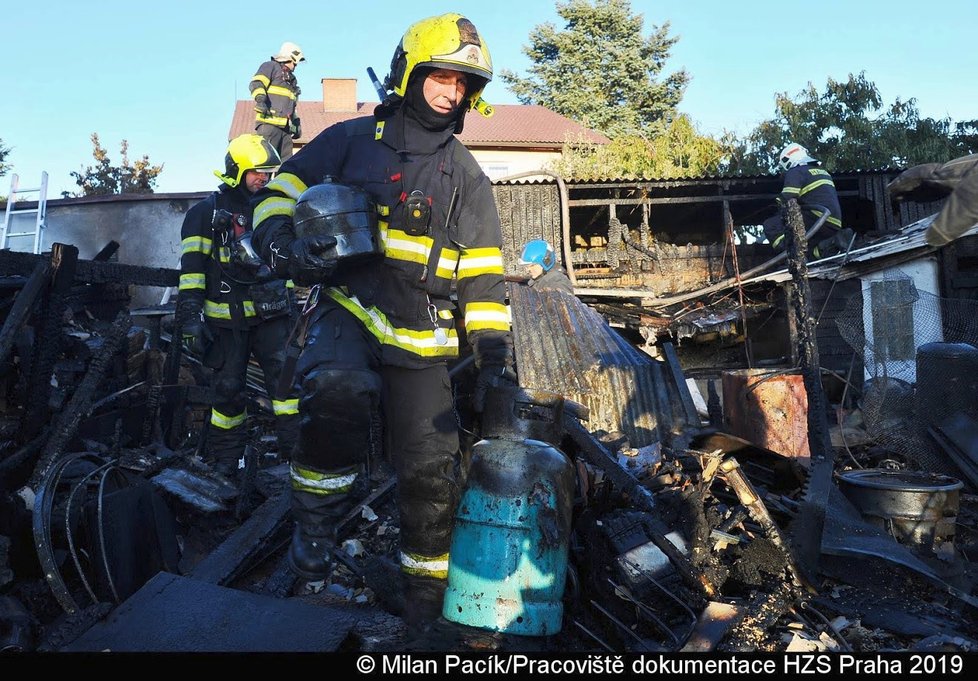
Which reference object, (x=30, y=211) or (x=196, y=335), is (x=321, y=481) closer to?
(x=196, y=335)

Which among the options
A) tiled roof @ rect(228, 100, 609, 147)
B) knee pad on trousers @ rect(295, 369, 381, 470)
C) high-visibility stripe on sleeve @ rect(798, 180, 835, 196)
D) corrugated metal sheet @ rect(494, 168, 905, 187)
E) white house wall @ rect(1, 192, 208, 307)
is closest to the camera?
knee pad on trousers @ rect(295, 369, 381, 470)

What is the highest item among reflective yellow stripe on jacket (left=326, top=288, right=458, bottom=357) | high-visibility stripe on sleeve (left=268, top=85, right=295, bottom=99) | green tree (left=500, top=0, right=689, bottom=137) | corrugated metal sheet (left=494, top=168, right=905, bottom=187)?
green tree (left=500, top=0, right=689, bottom=137)

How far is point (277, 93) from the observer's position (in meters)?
9.20

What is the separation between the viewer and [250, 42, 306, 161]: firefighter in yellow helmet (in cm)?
916

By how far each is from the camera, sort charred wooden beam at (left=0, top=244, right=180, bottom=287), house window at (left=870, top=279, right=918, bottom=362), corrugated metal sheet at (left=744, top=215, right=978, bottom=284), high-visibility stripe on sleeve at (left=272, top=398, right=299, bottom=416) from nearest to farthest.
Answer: charred wooden beam at (left=0, top=244, right=180, bottom=287) < high-visibility stripe on sleeve at (left=272, top=398, right=299, bottom=416) < house window at (left=870, top=279, right=918, bottom=362) < corrugated metal sheet at (left=744, top=215, right=978, bottom=284)

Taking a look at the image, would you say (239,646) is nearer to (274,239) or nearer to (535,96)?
(274,239)

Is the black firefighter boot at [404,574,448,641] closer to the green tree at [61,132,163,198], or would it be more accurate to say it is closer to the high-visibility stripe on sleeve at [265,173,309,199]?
the high-visibility stripe on sleeve at [265,173,309,199]

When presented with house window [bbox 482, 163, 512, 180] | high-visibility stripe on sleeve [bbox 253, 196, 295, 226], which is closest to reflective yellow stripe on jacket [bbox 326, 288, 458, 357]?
high-visibility stripe on sleeve [bbox 253, 196, 295, 226]

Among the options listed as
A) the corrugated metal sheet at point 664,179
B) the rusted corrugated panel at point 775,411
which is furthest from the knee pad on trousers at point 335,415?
the corrugated metal sheet at point 664,179

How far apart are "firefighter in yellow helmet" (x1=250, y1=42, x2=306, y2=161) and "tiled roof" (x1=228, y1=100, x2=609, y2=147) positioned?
11772 mm

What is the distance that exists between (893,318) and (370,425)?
8.21 metres

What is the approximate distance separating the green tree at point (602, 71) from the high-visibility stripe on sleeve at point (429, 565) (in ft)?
102

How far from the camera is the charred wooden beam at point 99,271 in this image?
4.61 m

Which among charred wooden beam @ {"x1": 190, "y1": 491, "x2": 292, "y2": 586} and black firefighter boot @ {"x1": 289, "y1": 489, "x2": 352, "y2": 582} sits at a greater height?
black firefighter boot @ {"x1": 289, "y1": 489, "x2": 352, "y2": 582}
